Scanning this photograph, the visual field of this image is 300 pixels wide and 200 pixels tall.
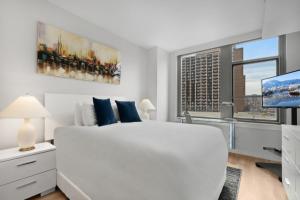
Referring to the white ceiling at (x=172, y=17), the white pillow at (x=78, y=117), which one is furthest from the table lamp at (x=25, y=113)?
the white ceiling at (x=172, y=17)

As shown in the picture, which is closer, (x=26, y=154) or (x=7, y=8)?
(x=26, y=154)

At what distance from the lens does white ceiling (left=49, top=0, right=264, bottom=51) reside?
2266mm

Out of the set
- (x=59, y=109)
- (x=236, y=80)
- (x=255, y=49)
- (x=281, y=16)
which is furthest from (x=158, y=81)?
(x=281, y=16)

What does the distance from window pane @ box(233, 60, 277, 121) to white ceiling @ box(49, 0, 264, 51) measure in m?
0.80

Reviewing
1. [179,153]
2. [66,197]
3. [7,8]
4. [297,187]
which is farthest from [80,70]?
[297,187]

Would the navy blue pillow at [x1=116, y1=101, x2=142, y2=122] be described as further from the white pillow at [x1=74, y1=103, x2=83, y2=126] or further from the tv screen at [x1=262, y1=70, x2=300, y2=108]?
the tv screen at [x1=262, y1=70, x2=300, y2=108]

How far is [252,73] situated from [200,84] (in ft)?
3.87

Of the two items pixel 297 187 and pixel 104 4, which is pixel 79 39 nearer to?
pixel 104 4

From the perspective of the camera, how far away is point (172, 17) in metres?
2.62

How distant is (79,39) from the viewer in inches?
102

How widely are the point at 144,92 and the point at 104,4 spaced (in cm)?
Result: 228

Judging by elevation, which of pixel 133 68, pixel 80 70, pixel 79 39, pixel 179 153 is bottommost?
pixel 179 153

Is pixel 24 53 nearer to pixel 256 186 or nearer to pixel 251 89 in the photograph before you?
pixel 256 186

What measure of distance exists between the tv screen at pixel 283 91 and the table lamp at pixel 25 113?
3211 millimetres
